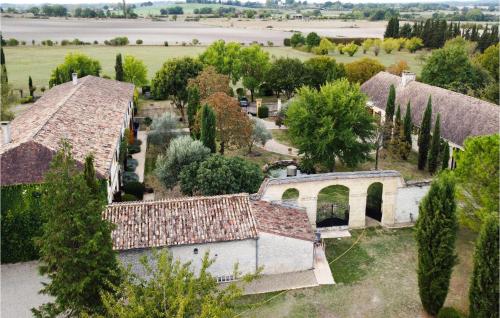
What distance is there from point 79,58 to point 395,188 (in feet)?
172

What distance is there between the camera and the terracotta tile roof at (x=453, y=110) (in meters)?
43.9

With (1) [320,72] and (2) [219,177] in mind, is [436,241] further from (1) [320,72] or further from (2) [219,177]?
(1) [320,72]

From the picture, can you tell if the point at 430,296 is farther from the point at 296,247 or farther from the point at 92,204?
the point at 92,204

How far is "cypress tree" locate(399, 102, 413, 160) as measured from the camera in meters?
45.2

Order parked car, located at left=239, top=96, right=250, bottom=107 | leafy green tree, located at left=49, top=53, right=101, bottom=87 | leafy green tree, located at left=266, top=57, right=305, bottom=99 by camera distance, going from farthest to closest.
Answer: parked car, located at left=239, top=96, right=250, bottom=107
leafy green tree, located at left=266, top=57, right=305, bottom=99
leafy green tree, located at left=49, top=53, right=101, bottom=87

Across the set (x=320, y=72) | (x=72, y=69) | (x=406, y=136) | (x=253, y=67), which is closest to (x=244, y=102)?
(x=253, y=67)

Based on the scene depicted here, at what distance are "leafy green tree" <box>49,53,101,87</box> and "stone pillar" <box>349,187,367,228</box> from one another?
47407 mm

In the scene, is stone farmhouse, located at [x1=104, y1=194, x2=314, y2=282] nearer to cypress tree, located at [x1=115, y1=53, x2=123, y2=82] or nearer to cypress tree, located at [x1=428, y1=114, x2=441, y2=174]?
cypress tree, located at [x1=428, y1=114, x2=441, y2=174]

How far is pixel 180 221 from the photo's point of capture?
27062 mm

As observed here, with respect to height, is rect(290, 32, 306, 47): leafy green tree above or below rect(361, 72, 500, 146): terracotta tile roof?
above

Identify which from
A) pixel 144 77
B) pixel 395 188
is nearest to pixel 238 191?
pixel 395 188

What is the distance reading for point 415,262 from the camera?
29.2 m

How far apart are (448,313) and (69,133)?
25185 mm

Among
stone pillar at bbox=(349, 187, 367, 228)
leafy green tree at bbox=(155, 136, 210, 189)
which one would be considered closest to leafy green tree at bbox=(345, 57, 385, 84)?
leafy green tree at bbox=(155, 136, 210, 189)
